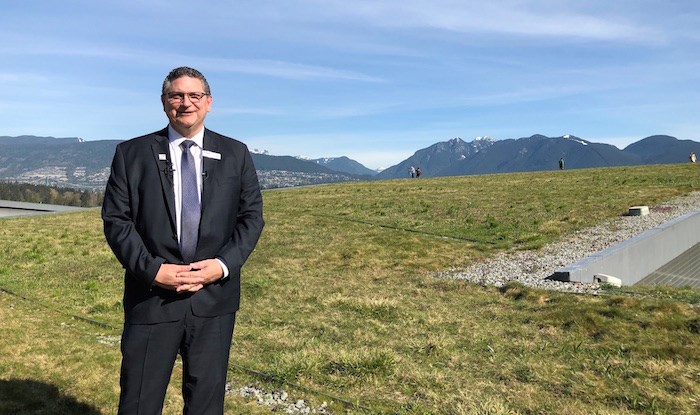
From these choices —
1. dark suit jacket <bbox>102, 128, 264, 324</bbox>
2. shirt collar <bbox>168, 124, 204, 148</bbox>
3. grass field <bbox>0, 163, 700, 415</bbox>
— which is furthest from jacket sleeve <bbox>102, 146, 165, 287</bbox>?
grass field <bbox>0, 163, 700, 415</bbox>

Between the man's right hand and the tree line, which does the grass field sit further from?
the tree line

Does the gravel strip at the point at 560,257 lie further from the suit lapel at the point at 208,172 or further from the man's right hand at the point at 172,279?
the man's right hand at the point at 172,279

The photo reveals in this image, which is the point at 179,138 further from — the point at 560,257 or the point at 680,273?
the point at 680,273

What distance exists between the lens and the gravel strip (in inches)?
537

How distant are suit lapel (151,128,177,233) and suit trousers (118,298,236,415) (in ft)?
2.57

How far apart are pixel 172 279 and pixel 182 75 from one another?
1511 mm

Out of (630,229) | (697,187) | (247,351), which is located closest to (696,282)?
(630,229)

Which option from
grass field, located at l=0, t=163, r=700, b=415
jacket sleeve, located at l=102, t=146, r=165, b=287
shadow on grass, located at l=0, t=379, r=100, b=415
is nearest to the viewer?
jacket sleeve, located at l=102, t=146, r=165, b=287

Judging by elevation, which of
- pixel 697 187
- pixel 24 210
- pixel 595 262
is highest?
pixel 697 187

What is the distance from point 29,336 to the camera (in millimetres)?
8844

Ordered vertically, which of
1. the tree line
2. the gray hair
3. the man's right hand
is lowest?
the tree line

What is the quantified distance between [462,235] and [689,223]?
9502 mm

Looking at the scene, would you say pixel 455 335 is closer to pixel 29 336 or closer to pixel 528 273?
pixel 528 273

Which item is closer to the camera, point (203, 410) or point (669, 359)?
point (203, 410)
